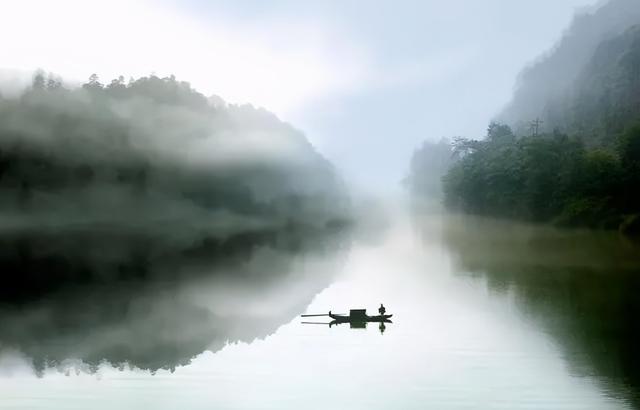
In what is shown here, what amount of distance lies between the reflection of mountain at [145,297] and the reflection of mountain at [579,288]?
8020 mm

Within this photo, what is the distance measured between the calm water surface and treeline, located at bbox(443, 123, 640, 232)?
3444 centimetres

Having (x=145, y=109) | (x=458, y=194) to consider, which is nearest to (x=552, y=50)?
(x=458, y=194)

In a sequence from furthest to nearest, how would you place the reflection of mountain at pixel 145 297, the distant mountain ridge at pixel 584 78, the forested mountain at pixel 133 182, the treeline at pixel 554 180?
the distant mountain ridge at pixel 584 78 → the treeline at pixel 554 180 → the forested mountain at pixel 133 182 → the reflection of mountain at pixel 145 297

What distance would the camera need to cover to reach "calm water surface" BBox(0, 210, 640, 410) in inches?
620

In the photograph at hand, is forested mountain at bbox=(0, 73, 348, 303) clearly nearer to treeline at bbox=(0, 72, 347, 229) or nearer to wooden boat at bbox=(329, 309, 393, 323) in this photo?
treeline at bbox=(0, 72, 347, 229)

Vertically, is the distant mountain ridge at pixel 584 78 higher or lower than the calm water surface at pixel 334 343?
higher

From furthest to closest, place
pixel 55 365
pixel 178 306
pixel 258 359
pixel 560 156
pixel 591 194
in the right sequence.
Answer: pixel 560 156, pixel 591 194, pixel 178 306, pixel 258 359, pixel 55 365

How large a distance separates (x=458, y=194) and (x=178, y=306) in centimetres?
7674

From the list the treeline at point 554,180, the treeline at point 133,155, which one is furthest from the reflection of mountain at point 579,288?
the treeline at point 133,155

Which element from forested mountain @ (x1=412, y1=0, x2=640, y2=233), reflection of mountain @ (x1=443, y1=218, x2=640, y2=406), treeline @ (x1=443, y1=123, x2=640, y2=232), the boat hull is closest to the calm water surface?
reflection of mountain @ (x1=443, y1=218, x2=640, y2=406)

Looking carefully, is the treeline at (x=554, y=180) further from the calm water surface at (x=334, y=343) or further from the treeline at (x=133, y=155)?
the calm water surface at (x=334, y=343)

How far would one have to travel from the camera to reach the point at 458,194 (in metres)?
99.2

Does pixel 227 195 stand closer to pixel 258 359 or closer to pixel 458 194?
pixel 458 194

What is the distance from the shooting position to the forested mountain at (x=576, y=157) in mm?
69625
